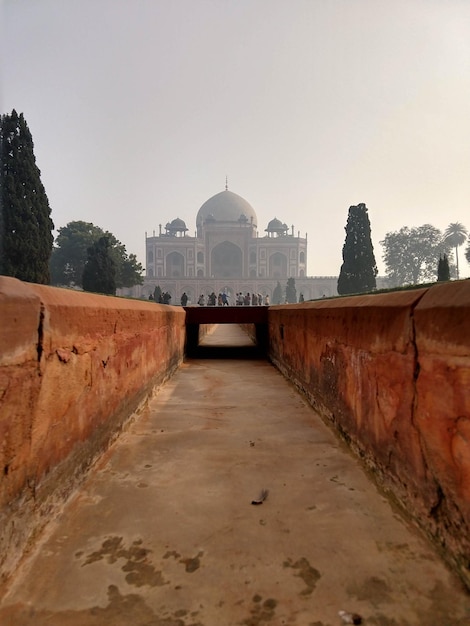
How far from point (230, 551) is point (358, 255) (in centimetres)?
2970

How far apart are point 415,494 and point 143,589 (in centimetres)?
123

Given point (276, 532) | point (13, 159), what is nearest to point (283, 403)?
point (276, 532)

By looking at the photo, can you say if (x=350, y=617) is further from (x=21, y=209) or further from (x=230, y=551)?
(x=21, y=209)

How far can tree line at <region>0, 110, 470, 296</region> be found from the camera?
1853cm

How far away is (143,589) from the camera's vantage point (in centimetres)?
143

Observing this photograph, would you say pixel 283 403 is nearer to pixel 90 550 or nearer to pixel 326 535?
pixel 326 535

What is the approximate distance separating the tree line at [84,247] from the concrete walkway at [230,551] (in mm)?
18516

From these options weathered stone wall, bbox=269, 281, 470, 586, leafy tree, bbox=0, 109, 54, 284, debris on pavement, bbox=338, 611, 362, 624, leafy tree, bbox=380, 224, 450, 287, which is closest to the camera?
debris on pavement, bbox=338, 611, 362, 624

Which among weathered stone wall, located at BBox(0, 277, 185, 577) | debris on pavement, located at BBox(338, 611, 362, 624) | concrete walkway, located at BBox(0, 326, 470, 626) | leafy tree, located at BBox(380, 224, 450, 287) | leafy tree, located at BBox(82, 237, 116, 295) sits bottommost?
debris on pavement, located at BBox(338, 611, 362, 624)

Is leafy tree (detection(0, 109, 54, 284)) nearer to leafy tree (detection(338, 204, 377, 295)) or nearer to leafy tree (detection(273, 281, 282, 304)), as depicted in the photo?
leafy tree (detection(338, 204, 377, 295))

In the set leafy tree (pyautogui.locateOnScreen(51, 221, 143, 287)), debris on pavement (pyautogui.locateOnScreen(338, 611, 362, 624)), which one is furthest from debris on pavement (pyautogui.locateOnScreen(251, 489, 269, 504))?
leafy tree (pyautogui.locateOnScreen(51, 221, 143, 287))

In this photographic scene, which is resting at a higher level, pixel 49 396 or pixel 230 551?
pixel 49 396

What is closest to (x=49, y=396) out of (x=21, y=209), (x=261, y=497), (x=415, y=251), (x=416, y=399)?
(x=261, y=497)

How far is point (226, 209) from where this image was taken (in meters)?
68.7
